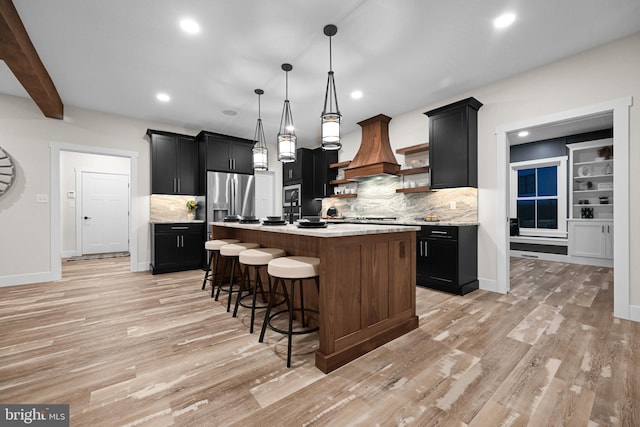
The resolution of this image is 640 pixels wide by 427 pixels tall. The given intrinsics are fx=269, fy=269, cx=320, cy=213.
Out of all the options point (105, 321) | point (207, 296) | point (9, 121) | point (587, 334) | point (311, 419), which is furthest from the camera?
point (9, 121)

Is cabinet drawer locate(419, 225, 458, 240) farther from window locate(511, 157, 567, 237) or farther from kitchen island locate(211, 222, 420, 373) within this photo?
window locate(511, 157, 567, 237)

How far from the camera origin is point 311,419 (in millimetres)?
1401

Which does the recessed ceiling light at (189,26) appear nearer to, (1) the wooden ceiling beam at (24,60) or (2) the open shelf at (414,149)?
(1) the wooden ceiling beam at (24,60)

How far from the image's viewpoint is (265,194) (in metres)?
6.96

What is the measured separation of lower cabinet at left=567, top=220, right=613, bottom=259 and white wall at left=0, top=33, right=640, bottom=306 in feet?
11.7

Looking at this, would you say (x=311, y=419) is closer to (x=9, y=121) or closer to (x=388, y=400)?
(x=388, y=400)

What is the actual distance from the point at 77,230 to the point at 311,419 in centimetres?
800

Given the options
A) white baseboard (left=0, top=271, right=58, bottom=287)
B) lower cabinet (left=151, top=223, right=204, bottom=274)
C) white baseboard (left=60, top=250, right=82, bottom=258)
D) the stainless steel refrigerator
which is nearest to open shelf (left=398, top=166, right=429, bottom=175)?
the stainless steel refrigerator

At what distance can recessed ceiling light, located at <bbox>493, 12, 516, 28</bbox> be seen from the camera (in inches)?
95.3

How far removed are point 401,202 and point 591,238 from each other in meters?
4.16

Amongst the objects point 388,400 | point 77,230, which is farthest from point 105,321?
point 77,230

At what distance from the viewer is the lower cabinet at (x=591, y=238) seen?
5.23m

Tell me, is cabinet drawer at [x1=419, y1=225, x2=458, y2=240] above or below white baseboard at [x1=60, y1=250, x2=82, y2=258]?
above

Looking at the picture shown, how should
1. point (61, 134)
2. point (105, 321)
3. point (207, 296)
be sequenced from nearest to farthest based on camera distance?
point (105, 321) < point (207, 296) < point (61, 134)
